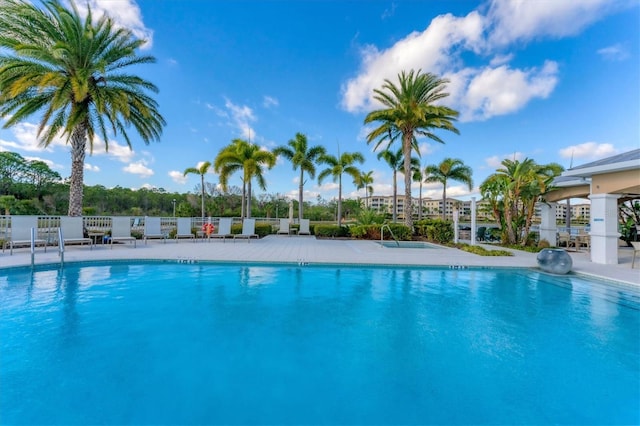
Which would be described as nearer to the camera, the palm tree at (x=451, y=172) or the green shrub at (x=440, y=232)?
the green shrub at (x=440, y=232)

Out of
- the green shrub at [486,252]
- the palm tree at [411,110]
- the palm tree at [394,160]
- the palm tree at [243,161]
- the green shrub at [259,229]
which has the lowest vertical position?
the green shrub at [486,252]

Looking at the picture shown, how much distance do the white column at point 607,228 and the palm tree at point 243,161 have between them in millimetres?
15722

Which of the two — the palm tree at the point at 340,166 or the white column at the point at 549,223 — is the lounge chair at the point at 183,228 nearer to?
the palm tree at the point at 340,166

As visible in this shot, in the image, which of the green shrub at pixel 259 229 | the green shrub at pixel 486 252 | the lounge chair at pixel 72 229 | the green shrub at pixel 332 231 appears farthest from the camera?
the green shrub at pixel 332 231

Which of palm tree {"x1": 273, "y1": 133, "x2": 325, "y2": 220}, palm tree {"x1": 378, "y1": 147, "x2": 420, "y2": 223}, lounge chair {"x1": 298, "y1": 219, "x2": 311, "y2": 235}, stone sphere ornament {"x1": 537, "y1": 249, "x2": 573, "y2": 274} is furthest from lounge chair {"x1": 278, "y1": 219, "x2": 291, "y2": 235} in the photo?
stone sphere ornament {"x1": 537, "y1": 249, "x2": 573, "y2": 274}

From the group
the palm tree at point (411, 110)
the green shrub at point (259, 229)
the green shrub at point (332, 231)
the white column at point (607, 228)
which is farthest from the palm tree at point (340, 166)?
the white column at point (607, 228)

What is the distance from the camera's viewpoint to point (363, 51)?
1489 centimetres

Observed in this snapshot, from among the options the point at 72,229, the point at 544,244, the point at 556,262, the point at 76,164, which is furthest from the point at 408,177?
the point at 76,164

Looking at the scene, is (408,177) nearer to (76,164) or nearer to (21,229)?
(76,164)

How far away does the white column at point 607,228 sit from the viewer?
29.2 ft

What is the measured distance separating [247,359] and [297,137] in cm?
1768

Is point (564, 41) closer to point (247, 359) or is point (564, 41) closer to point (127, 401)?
point (247, 359)

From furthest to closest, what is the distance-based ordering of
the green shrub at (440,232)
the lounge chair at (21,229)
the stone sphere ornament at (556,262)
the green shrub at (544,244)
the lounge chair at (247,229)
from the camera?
the green shrub at (440,232) → the lounge chair at (247,229) → the green shrub at (544,244) → the lounge chair at (21,229) → the stone sphere ornament at (556,262)

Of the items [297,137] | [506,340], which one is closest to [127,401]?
[506,340]
